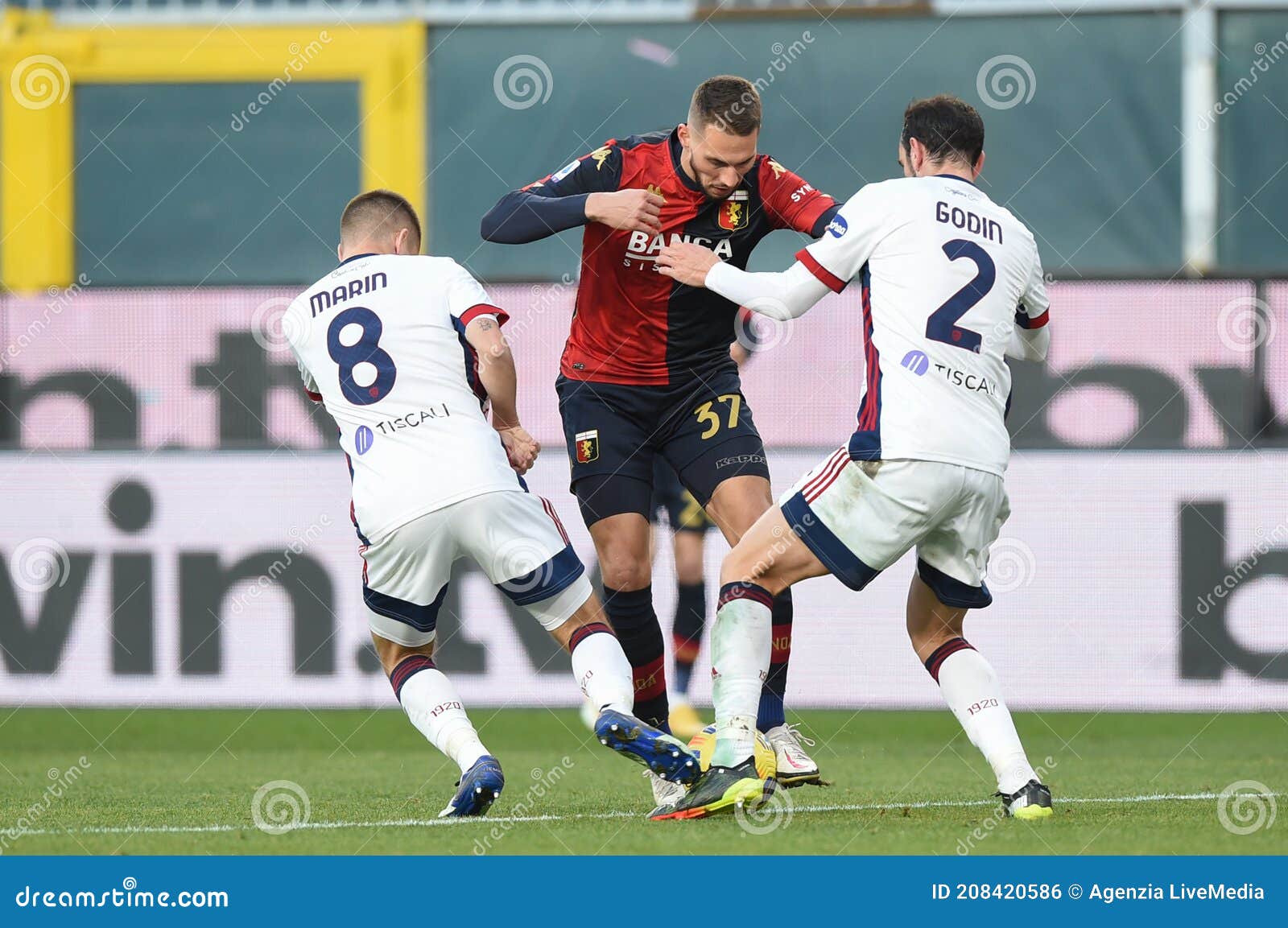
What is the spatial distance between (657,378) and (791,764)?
4.58 feet

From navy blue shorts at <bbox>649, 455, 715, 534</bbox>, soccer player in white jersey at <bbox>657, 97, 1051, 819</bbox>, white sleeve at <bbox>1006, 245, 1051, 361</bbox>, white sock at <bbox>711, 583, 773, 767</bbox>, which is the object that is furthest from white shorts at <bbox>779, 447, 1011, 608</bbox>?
navy blue shorts at <bbox>649, 455, 715, 534</bbox>

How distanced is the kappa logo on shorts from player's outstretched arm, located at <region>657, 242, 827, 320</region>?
849 mm

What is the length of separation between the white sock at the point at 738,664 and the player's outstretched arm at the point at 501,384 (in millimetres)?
757

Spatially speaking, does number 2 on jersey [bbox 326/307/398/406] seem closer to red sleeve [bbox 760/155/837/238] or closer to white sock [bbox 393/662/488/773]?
white sock [bbox 393/662/488/773]

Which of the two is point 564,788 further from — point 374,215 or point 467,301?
point 374,215

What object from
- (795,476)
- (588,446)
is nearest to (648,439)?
(588,446)

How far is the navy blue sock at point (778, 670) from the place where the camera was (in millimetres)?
5844

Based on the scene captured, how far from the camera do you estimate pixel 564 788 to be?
6.43 meters

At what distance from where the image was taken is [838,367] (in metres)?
9.59

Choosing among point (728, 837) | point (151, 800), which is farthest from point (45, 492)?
point (728, 837)

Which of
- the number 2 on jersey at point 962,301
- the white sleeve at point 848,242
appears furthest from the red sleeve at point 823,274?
the number 2 on jersey at point 962,301

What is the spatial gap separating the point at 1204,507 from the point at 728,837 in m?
5.33

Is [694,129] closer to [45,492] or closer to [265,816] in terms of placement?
[265,816]

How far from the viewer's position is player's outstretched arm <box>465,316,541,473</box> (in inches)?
201
